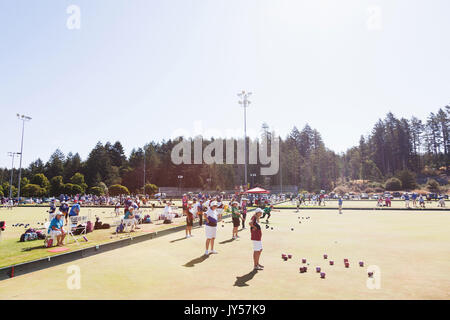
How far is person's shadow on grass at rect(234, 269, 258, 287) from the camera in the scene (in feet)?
22.4

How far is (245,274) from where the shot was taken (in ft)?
25.3

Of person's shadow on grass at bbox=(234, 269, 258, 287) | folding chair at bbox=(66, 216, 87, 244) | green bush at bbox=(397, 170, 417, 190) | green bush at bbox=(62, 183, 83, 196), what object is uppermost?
green bush at bbox=(397, 170, 417, 190)

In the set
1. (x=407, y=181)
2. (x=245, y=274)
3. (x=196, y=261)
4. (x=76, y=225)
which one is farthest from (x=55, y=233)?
(x=407, y=181)

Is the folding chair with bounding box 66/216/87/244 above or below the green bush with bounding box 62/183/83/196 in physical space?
below

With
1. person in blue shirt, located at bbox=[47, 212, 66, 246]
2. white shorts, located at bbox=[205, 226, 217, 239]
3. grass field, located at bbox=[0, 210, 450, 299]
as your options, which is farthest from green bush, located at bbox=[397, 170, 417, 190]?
person in blue shirt, located at bbox=[47, 212, 66, 246]

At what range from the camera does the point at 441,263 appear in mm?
8664

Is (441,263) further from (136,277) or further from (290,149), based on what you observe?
(290,149)

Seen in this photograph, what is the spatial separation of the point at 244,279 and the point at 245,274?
18.6 inches

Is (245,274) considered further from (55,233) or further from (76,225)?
(76,225)

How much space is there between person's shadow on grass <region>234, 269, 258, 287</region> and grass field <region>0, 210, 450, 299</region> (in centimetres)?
3

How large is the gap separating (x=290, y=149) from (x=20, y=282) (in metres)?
102

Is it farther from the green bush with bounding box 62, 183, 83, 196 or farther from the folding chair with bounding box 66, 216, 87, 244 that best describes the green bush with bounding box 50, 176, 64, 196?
the folding chair with bounding box 66, 216, 87, 244

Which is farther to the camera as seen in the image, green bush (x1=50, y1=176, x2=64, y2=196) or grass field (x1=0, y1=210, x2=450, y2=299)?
green bush (x1=50, y1=176, x2=64, y2=196)

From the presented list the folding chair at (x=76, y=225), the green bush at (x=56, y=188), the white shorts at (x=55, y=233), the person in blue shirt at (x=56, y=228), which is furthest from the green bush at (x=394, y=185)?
the green bush at (x=56, y=188)
